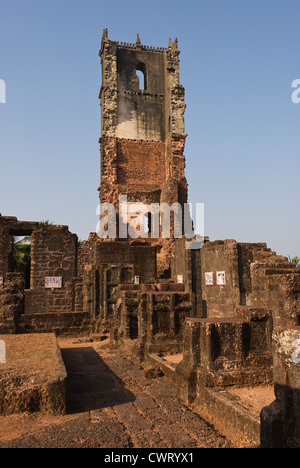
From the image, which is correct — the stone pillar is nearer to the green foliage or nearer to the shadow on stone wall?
the shadow on stone wall

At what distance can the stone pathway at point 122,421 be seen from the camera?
3.32 m

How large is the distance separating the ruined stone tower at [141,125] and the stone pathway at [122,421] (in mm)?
17310

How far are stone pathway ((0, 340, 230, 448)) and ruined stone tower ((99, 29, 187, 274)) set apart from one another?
681 inches

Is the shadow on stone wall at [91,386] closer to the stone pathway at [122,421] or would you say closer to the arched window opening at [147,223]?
the stone pathway at [122,421]

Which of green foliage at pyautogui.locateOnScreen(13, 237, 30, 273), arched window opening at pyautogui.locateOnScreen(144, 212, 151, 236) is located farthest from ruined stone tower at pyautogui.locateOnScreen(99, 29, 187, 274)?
green foliage at pyautogui.locateOnScreen(13, 237, 30, 273)

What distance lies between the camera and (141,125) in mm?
24594

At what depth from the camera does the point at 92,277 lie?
11.6 meters

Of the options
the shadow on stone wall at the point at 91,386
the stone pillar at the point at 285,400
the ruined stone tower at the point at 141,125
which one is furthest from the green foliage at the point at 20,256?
the stone pillar at the point at 285,400

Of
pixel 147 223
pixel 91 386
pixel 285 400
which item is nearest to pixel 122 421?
pixel 91 386

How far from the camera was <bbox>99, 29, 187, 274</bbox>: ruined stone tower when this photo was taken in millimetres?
23188

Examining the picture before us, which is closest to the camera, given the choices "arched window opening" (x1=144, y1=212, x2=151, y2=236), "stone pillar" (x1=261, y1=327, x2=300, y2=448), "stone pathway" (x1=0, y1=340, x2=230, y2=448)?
"stone pillar" (x1=261, y1=327, x2=300, y2=448)

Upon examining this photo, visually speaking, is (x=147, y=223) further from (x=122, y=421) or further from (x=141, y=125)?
(x=122, y=421)

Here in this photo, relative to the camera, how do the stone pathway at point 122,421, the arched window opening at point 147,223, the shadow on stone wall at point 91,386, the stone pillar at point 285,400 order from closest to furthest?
the stone pillar at point 285,400 → the stone pathway at point 122,421 → the shadow on stone wall at point 91,386 → the arched window opening at point 147,223
